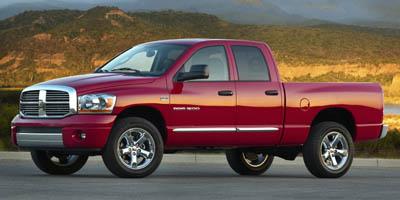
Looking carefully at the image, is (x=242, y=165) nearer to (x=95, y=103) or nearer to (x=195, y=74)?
(x=195, y=74)

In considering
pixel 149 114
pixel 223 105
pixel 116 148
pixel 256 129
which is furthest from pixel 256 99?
pixel 116 148

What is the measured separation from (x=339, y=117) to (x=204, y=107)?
2790mm

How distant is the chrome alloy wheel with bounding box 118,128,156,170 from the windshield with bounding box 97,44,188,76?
93 cm

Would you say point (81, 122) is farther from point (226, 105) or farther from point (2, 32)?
point (2, 32)

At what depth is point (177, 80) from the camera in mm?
14125

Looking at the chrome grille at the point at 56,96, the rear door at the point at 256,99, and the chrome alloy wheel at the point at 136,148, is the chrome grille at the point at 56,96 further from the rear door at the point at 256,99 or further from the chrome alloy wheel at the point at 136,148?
the rear door at the point at 256,99

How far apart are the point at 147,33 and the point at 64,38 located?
11.2 metres

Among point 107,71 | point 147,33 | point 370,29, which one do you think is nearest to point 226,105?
point 107,71

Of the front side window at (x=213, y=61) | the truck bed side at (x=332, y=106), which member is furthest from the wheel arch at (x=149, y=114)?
the truck bed side at (x=332, y=106)

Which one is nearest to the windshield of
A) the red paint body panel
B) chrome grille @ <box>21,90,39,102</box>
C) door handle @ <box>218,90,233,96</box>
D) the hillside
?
the red paint body panel

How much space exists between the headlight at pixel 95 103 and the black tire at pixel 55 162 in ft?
5.71

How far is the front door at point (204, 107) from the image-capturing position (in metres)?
14.1

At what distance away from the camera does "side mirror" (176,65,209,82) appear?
45.8 feet

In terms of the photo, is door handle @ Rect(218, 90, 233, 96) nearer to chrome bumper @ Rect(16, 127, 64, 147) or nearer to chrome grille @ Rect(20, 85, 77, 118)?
chrome grille @ Rect(20, 85, 77, 118)
